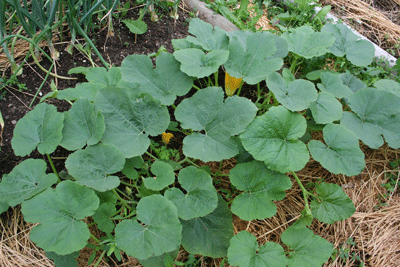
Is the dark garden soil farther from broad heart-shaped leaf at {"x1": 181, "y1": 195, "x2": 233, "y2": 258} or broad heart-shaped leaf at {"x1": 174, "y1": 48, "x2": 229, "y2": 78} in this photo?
broad heart-shaped leaf at {"x1": 181, "y1": 195, "x2": 233, "y2": 258}

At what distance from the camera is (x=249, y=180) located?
1395 millimetres

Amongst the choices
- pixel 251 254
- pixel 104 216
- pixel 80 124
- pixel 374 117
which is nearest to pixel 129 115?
pixel 80 124

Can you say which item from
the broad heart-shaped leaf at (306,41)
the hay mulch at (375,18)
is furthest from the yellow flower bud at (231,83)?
the hay mulch at (375,18)

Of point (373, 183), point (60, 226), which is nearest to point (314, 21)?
point (373, 183)

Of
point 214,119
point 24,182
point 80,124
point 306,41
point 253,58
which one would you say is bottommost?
point 24,182

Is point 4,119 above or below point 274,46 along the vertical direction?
below

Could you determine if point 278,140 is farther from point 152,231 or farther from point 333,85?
point 152,231

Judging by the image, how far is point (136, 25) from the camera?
2.07 metres

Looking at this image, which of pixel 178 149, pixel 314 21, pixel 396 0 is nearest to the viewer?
pixel 178 149

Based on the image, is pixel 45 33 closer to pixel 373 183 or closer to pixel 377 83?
pixel 377 83

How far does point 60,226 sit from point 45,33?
4.01ft

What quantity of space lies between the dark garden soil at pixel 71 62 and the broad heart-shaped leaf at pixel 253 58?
0.64 m

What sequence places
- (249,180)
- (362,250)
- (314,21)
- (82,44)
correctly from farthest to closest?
(314,21) < (82,44) < (362,250) < (249,180)

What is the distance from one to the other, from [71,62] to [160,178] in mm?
1145
